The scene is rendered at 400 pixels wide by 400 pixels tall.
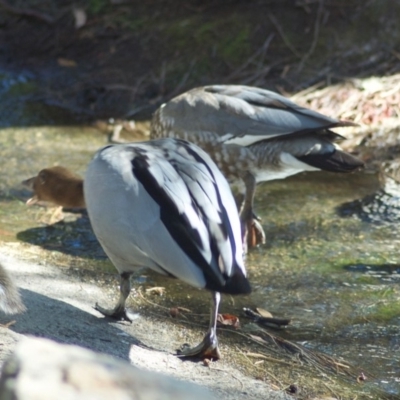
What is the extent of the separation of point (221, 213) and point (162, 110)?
8.57ft

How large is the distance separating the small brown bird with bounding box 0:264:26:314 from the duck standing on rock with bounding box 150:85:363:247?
229 cm

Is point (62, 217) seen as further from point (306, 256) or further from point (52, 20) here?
point (52, 20)

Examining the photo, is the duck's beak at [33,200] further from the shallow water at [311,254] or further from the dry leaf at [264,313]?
the dry leaf at [264,313]

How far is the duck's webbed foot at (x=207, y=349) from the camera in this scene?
4379mm

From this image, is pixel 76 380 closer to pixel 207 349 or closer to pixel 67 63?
pixel 207 349

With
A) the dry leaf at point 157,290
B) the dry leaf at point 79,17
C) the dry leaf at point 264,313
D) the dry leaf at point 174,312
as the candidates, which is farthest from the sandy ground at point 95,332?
the dry leaf at point 79,17

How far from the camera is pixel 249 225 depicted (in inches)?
247

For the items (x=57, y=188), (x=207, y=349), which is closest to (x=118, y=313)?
(x=207, y=349)

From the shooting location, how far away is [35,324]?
171 inches

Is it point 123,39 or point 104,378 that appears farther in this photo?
point 123,39

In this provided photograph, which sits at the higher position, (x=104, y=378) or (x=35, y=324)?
(x=104, y=378)

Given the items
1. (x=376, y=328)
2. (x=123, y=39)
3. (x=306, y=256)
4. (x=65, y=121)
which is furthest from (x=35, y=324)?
(x=123, y=39)

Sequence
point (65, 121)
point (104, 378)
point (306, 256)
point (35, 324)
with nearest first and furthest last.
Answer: point (104, 378)
point (35, 324)
point (306, 256)
point (65, 121)

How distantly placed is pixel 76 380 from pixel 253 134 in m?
4.46
